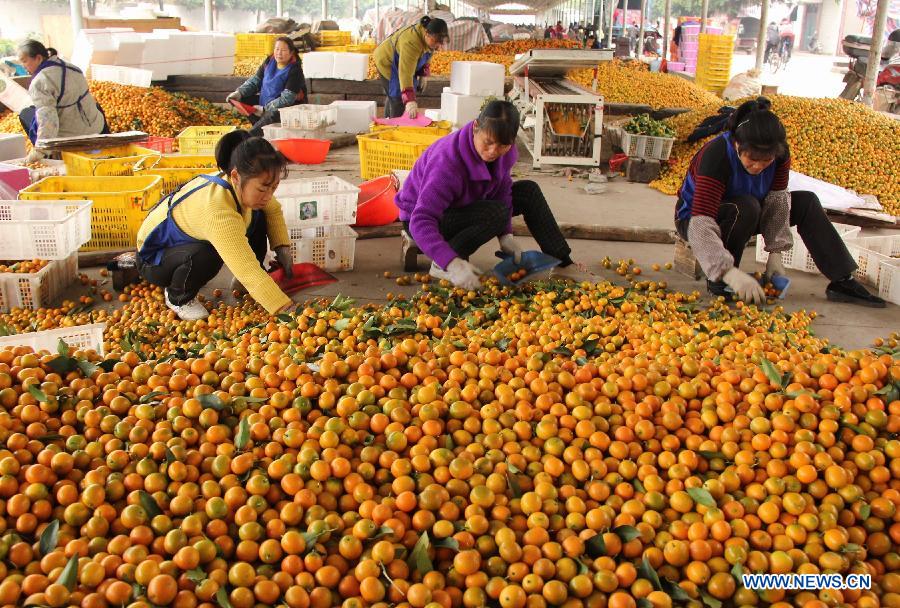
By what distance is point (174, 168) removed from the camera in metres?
5.07

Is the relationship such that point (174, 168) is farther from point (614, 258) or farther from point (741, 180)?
point (741, 180)

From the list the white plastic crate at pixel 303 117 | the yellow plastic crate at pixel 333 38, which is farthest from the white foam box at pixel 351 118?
the yellow plastic crate at pixel 333 38

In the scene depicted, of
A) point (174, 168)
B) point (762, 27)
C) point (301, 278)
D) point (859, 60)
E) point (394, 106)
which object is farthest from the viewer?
point (762, 27)

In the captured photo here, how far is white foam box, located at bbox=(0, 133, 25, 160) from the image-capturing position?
19.7 feet

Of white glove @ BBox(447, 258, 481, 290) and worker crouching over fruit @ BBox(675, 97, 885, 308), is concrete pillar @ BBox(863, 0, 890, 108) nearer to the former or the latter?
worker crouching over fruit @ BBox(675, 97, 885, 308)

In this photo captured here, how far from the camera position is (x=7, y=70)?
29.3 ft

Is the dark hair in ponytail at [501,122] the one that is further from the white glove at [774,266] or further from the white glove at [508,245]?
the white glove at [774,266]

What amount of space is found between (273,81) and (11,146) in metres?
2.51

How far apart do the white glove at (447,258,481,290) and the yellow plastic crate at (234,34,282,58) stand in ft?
36.5

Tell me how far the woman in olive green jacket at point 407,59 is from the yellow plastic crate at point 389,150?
138 cm

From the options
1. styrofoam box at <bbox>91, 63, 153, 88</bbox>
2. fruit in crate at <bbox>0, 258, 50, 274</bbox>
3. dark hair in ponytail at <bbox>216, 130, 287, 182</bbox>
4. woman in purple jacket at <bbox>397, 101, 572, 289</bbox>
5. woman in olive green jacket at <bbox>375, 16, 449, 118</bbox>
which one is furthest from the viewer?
styrofoam box at <bbox>91, 63, 153, 88</bbox>

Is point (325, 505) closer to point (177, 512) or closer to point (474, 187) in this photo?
point (177, 512)

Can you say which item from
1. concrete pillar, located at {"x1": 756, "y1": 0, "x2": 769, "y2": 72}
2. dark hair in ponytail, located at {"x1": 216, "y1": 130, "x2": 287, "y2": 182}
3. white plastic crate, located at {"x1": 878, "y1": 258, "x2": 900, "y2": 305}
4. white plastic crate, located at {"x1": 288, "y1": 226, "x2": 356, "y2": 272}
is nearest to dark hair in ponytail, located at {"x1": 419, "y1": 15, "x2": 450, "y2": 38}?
white plastic crate, located at {"x1": 288, "y1": 226, "x2": 356, "y2": 272}

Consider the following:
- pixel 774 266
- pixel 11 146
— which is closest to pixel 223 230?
pixel 774 266
